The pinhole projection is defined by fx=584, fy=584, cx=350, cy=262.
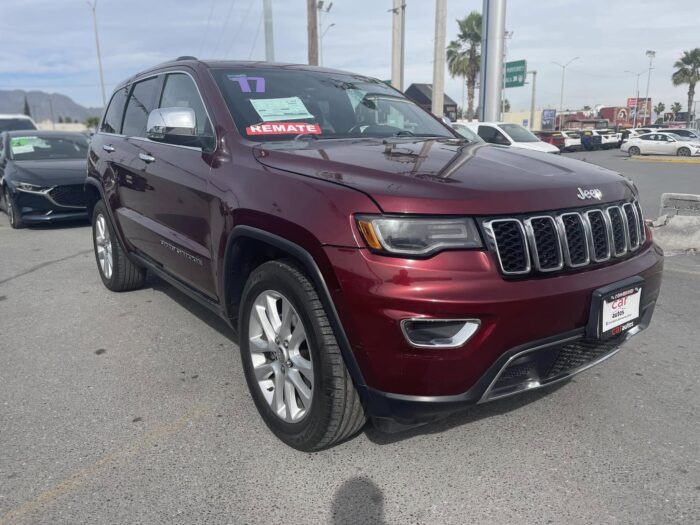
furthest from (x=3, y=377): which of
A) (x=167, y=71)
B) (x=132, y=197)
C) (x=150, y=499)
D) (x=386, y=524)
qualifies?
(x=386, y=524)

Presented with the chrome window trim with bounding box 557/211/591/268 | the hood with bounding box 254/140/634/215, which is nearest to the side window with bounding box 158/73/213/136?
the hood with bounding box 254/140/634/215

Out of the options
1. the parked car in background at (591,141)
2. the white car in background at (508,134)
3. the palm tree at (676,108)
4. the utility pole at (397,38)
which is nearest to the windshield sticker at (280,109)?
the white car in background at (508,134)

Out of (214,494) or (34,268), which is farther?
(34,268)

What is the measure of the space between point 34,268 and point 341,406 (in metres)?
5.38

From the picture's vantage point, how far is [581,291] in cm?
232

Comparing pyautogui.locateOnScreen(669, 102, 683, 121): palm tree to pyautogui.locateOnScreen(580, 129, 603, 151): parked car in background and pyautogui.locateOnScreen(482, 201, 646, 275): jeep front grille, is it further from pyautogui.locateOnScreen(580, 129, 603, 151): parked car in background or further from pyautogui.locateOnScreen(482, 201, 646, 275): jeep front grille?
pyautogui.locateOnScreen(482, 201, 646, 275): jeep front grille

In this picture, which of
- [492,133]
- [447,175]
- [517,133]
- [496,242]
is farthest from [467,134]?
[496,242]

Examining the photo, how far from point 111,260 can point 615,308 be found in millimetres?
4143

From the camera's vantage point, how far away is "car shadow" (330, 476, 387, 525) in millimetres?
2262

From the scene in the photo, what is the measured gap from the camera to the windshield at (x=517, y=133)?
16.2m

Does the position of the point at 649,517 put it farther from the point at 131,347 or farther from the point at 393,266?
the point at 131,347

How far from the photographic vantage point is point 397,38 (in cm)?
2153

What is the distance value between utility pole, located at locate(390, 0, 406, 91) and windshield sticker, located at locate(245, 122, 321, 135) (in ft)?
62.7

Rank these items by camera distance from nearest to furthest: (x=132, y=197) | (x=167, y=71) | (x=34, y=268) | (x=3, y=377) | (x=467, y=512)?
(x=467, y=512) < (x=3, y=377) < (x=167, y=71) < (x=132, y=197) < (x=34, y=268)
